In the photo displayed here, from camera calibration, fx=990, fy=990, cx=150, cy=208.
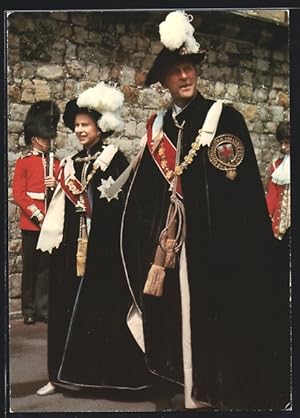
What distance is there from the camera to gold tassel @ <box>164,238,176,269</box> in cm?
659

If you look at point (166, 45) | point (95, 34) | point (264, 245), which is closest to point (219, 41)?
point (166, 45)

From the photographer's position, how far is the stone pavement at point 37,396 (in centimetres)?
664

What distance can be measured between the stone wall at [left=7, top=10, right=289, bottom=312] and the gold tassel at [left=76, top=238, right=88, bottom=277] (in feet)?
1.32

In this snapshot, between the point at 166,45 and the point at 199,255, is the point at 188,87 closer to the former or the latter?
the point at 166,45

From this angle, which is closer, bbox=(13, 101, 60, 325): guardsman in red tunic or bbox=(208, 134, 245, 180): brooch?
bbox=(208, 134, 245, 180): brooch

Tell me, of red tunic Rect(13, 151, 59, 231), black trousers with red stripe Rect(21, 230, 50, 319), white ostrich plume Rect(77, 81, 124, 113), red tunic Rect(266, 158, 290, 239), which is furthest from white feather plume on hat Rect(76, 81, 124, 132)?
red tunic Rect(266, 158, 290, 239)

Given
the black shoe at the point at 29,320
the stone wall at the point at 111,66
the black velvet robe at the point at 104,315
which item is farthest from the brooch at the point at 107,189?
the black shoe at the point at 29,320

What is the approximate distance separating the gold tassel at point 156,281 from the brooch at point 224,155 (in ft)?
2.52

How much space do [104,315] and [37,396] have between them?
0.71 m

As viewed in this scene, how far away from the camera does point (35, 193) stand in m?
6.73

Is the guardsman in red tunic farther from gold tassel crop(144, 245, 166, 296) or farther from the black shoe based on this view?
gold tassel crop(144, 245, 166, 296)

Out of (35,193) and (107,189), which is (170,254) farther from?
(35,193)

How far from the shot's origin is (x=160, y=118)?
21.9 ft

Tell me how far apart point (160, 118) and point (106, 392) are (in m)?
1.88
